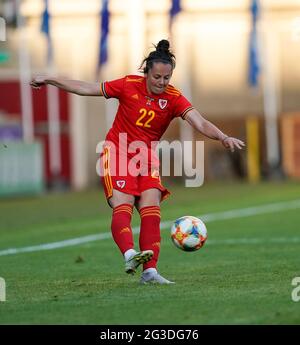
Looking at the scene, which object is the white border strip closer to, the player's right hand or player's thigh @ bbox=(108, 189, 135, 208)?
player's thigh @ bbox=(108, 189, 135, 208)

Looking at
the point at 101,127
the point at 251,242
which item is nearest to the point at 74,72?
the point at 101,127

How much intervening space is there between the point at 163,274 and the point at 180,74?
2239 cm

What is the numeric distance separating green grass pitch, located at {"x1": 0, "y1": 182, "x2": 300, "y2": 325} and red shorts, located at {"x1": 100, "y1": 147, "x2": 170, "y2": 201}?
32.9 inches

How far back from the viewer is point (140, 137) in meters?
10.2

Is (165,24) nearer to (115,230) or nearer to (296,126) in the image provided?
(296,126)

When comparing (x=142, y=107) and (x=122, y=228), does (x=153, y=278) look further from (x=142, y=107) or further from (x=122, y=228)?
(x=142, y=107)

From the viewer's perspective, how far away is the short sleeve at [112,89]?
10.1 meters

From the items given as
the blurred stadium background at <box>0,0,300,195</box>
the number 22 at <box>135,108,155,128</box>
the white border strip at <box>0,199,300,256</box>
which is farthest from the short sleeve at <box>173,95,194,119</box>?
the blurred stadium background at <box>0,0,300,195</box>

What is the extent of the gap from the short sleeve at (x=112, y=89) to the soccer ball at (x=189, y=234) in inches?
50.0

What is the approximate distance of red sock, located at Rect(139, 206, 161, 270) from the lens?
10.0 metres

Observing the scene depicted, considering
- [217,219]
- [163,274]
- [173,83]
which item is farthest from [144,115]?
[173,83]

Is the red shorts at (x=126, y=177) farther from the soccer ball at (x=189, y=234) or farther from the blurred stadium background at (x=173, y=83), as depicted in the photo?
the blurred stadium background at (x=173, y=83)

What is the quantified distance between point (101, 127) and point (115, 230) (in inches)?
960

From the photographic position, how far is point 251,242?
14203 mm
